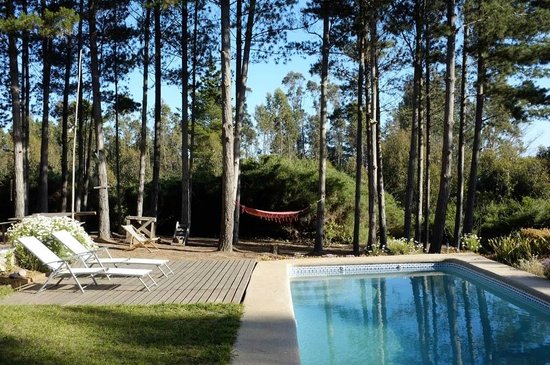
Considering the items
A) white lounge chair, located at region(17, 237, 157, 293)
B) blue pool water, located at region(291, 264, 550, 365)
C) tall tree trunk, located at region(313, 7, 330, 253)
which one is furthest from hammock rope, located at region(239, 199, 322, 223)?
white lounge chair, located at region(17, 237, 157, 293)

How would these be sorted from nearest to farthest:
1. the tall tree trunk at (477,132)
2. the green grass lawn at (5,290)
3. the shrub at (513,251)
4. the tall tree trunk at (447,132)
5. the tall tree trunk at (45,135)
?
the green grass lawn at (5,290) < the shrub at (513,251) < the tall tree trunk at (447,132) < the tall tree trunk at (477,132) < the tall tree trunk at (45,135)

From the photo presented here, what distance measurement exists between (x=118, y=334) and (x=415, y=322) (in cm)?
386

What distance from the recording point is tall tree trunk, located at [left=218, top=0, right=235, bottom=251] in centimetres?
1116

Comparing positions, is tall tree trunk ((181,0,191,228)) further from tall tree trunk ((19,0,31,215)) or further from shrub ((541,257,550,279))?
shrub ((541,257,550,279))

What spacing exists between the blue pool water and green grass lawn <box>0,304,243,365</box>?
3.78 ft

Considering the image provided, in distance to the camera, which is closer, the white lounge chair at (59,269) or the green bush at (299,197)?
the white lounge chair at (59,269)

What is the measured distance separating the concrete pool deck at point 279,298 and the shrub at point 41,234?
3.06 metres

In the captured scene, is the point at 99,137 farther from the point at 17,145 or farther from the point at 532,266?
the point at 532,266

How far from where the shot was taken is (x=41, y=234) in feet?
25.6

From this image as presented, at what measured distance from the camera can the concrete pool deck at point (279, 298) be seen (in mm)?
3979

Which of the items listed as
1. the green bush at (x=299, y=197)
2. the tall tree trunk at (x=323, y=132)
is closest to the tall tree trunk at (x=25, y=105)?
the green bush at (x=299, y=197)

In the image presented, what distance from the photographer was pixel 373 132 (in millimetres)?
→ 13164

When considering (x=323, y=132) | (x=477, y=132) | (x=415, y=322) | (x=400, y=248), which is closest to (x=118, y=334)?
(x=415, y=322)

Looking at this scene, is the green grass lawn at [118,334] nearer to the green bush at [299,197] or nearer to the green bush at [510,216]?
the green bush at [299,197]
